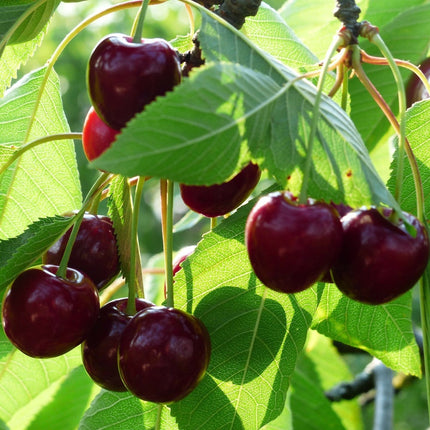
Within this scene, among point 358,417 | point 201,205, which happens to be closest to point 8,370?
point 201,205

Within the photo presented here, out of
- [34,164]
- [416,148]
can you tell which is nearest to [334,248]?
[416,148]

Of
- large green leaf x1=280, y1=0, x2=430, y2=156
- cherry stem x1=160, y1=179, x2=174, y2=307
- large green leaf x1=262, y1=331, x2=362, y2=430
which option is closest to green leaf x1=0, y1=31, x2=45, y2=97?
cherry stem x1=160, y1=179, x2=174, y2=307

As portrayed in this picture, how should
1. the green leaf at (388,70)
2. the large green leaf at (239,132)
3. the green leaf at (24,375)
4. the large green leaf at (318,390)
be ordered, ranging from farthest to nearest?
the large green leaf at (318,390), the green leaf at (388,70), the green leaf at (24,375), the large green leaf at (239,132)

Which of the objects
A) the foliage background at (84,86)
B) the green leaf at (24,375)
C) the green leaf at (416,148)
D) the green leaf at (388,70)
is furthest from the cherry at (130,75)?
the foliage background at (84,86)

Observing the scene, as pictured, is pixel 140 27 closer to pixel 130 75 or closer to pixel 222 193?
pixel 130 75

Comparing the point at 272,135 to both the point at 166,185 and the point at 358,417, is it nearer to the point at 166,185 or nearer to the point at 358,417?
the point at 166,185

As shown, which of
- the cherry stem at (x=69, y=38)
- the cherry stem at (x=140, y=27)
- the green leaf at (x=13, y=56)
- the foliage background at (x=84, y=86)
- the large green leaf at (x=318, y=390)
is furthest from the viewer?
the foliage background at (x=84, y=86)

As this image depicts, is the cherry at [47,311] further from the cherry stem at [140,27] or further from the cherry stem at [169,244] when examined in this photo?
the cherry stem at [140,27]
